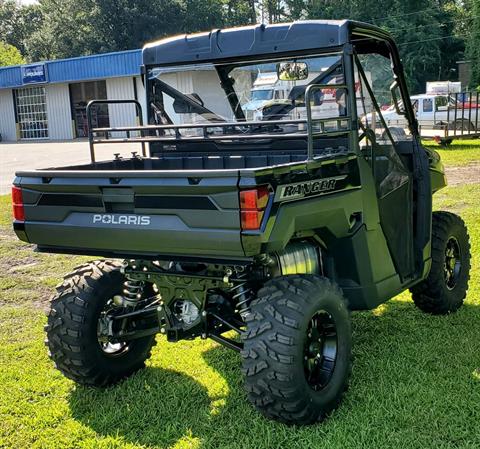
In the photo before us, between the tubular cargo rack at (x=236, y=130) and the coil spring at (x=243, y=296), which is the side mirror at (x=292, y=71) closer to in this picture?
the tubular cargo rack at (x=236, y=130)

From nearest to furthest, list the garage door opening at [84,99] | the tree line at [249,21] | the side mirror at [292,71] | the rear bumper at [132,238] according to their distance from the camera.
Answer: the rear bumper at [132,238], the side mirror at [292,71], the garage door opening at [84,99], the tree line at [249,21]

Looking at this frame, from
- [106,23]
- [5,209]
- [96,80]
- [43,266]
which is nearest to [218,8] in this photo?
[106,23]

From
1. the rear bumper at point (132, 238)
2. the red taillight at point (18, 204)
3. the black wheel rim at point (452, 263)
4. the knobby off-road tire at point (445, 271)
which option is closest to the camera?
the rear bumper at point (132, 238)

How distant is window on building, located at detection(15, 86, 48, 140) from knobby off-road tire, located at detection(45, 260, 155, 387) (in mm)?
36850

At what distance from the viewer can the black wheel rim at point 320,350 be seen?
361 cm

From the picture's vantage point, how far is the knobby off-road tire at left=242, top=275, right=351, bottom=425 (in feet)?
11.0

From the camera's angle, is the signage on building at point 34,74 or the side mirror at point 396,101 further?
the signage on building at point 34,74

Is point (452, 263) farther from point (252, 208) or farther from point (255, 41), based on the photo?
point (252, 208)

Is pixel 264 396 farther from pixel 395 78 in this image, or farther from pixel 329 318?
pixel 395 78

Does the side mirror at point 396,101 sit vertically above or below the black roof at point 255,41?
below

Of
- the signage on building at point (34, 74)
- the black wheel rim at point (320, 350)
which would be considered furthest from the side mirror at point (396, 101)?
the signage on building at point (34, 74)

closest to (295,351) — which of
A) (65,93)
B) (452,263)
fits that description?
(452,263)

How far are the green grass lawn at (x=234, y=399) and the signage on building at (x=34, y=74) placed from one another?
33712mm

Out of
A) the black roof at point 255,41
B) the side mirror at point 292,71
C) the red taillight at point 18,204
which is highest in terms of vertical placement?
the black roof at point 255,41
